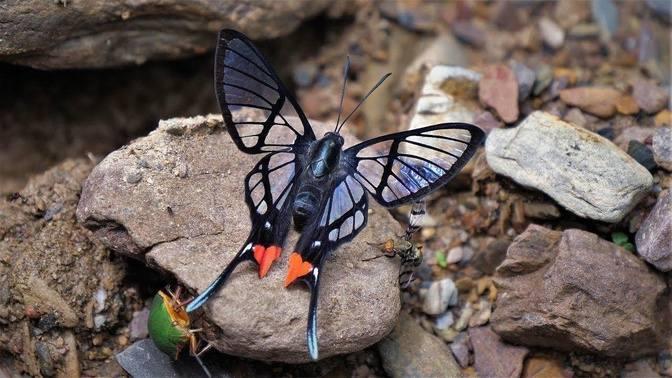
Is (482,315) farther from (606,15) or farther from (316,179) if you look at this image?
(606,15)

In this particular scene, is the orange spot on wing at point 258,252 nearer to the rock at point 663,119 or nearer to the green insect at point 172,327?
the green insect at point 172,327

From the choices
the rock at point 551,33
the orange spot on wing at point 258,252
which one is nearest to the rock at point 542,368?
the orange spot on wing at point 258,252

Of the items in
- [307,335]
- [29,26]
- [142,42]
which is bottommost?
[307,335]

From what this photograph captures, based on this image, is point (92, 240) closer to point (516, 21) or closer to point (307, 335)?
point (307, 335)

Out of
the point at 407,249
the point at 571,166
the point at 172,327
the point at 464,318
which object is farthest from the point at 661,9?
the point at 172,327

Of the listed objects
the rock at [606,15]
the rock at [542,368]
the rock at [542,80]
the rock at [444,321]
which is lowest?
the rock at [542,368]

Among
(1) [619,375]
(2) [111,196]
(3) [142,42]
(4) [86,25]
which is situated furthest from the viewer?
(3) [142,42]

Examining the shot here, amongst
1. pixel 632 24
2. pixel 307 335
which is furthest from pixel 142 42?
pixel 632 24
